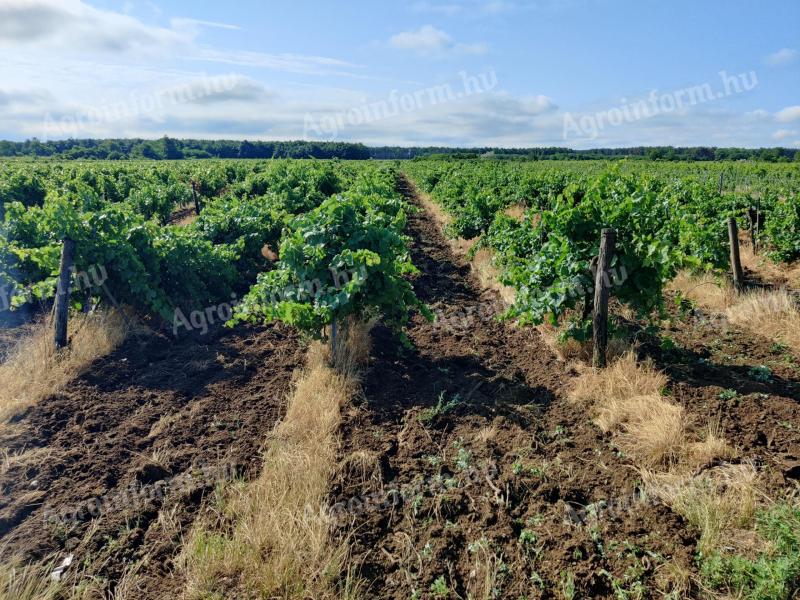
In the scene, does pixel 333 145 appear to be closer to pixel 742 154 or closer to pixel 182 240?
pixel 742 154

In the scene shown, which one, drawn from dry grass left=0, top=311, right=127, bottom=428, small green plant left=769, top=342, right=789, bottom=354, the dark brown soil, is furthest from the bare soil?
dry grass left=0, top=311, right=127, bottom=428

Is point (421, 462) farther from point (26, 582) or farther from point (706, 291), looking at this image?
point (706, 291)

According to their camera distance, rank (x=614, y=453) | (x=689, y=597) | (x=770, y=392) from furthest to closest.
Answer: (x=770, y=392) < (x=614, y=453) < (x=689, y=597)

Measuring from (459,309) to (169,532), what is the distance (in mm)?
5835

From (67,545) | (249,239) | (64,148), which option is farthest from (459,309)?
(64,148)

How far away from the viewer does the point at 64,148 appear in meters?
85.4

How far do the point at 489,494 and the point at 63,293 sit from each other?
592cm

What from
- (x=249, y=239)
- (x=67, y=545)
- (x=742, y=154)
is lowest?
(x=67, y=545)

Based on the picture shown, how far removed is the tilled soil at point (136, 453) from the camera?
350cm

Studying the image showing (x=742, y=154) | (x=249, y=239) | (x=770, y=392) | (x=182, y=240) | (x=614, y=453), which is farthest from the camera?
(x=742, y=154)

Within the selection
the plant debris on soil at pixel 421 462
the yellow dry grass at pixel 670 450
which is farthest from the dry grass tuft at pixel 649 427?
the plant debris on soil at pixel 421 462

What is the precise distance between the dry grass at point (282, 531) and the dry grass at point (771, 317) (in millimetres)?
5668

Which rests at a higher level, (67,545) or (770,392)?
(770,392)

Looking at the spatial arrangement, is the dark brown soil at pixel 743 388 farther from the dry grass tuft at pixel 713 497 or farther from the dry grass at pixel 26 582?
the dry grass at pixel 26 582
